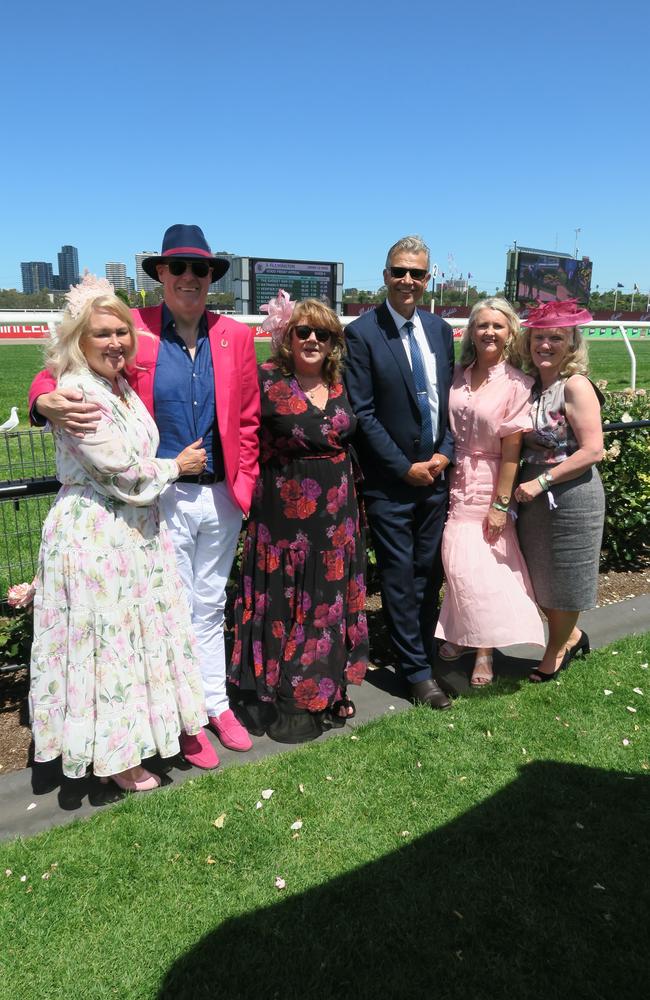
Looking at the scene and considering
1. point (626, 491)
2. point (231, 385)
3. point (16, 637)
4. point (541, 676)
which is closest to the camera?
point (231, 385)

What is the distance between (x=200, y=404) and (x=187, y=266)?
0.58 metres

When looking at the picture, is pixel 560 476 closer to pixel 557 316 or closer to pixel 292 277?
pixel 557 316

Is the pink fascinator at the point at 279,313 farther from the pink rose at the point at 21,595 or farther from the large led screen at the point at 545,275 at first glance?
the large led screen at the point at 545,275

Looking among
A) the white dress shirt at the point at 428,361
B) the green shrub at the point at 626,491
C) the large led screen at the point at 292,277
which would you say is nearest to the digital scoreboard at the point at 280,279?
the large led screen at the point at 292,277

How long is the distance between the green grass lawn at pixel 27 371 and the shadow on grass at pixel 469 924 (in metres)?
10.6

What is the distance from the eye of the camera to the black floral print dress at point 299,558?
3.36 metres

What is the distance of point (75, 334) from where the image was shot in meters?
2.70

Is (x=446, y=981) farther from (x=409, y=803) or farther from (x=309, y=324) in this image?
(x=309, y=324)

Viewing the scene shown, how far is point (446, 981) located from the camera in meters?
2.25

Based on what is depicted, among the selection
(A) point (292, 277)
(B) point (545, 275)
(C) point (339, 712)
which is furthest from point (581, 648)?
(B) point (545, 275)

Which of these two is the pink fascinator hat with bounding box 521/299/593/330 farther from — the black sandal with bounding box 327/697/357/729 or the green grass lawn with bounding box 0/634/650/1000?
the black sandal with bounding box 327/697/357/729

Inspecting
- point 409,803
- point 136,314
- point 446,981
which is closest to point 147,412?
point 136,314

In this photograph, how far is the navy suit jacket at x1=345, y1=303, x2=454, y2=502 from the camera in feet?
11.7

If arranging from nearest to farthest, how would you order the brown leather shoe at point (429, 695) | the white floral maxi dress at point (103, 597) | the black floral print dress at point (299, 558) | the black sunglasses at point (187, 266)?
the white floral maxi dress at point (103, 597)
the black sunglasses at point (187, 266)
the black floral print dress at point (299, 558)
the brown leather shoe at point (429, 695)
